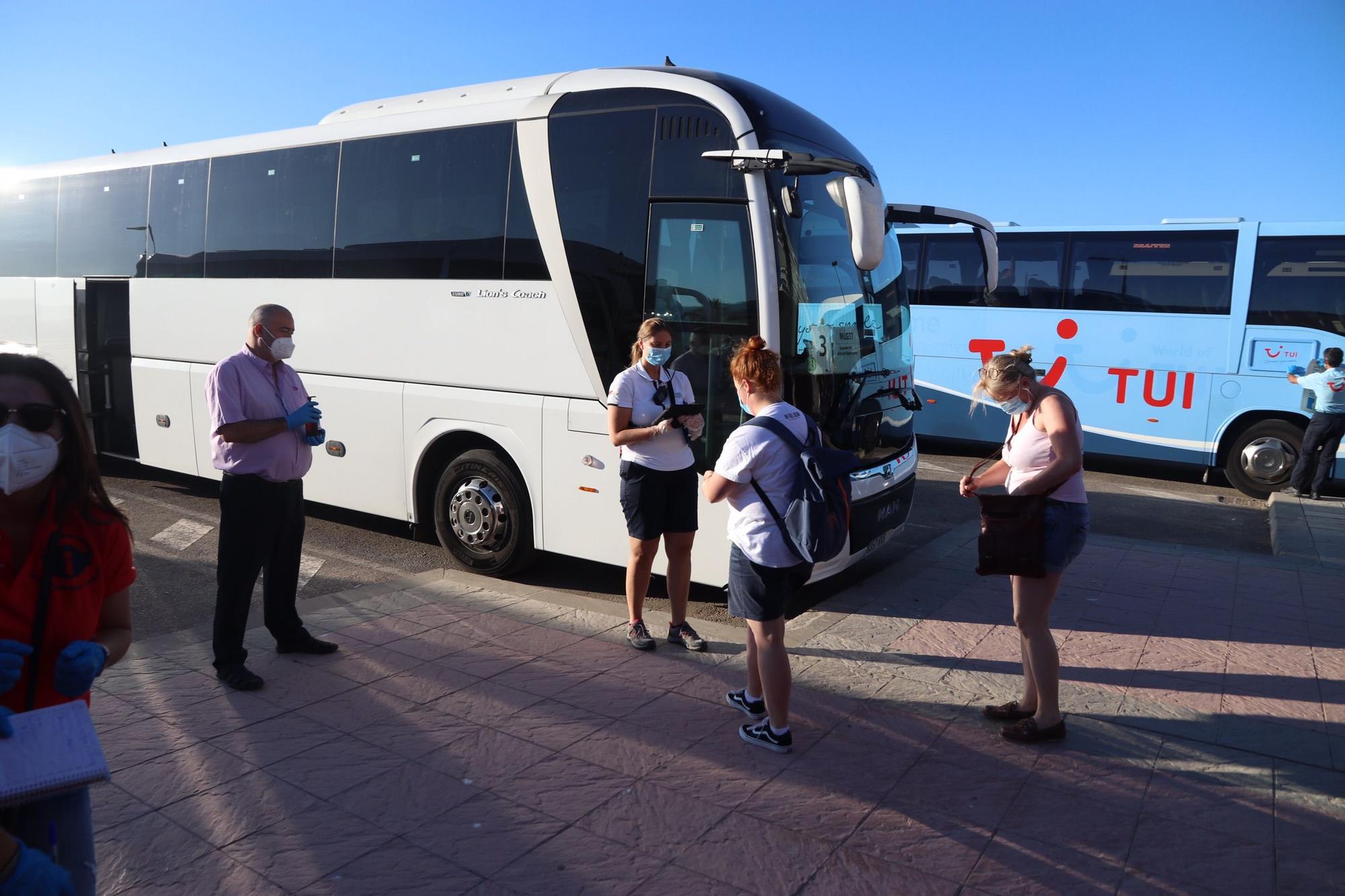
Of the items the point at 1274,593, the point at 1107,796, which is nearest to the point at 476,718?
the point at 1107,796

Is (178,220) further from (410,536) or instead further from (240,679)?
(240,679)

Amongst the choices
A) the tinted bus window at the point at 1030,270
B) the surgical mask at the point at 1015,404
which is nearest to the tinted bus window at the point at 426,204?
the surgical mask at the point at 1015,404

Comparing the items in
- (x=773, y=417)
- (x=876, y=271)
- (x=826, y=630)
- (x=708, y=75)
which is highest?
(x=708, y=75)

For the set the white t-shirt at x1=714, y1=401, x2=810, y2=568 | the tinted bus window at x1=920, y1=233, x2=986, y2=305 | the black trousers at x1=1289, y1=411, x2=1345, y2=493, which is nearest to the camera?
the white t-shirt at x1=714, y1=401, x2=810, y2=568

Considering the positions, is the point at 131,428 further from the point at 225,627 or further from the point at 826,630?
the point at 826,630

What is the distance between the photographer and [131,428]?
9.95 metres

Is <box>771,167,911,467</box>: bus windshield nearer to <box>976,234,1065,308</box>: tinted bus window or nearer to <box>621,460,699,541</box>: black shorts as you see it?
<box>621,460,699,541</box>: black shorts

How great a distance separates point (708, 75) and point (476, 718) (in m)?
4.40

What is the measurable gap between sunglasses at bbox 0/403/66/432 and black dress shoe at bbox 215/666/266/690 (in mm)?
3002

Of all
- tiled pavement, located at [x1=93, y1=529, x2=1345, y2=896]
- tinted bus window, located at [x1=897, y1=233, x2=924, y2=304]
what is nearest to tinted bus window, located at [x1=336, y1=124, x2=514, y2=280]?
tiled pavement, located at [x1=93, y1=529, x2=1345, y2=896]

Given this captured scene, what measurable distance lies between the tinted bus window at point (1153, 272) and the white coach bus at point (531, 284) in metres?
7.29

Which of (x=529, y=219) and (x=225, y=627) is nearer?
(x=225, y=627)

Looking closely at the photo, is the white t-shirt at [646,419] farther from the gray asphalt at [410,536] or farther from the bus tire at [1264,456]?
the bus tire at [1264,456]

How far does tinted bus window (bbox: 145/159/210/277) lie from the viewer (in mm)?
9141
